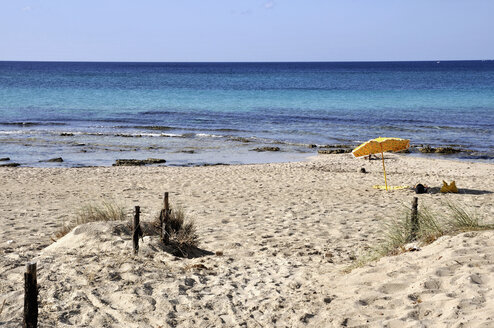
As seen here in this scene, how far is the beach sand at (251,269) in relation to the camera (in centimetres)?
588

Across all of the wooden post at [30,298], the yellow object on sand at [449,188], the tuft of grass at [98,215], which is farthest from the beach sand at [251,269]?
the wooden post at [30,298]

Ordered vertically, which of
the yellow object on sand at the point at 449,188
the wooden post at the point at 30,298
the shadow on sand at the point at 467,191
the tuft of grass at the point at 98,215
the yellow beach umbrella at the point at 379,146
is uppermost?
the yellow beach umbrella at the point at 379,146

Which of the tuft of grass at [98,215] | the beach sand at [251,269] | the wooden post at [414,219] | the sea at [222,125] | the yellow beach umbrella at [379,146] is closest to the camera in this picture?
the beach sand at [251,269]

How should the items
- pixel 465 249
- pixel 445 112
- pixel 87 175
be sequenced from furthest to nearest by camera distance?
pixel 445 112 < pixel 87 175 < pixel 465 249

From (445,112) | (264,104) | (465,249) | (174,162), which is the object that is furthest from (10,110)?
(465,249)

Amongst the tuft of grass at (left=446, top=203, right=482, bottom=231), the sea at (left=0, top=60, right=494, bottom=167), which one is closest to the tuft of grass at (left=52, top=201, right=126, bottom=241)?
the tuft of grass at (left=446, top=203, right=482, bottom=231)

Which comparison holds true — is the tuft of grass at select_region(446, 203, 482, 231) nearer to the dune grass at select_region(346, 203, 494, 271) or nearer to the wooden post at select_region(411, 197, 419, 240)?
the dune grass at select_region(346, 203, 494, 271)

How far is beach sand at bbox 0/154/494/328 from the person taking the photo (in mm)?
5875

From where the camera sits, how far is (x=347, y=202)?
44.3ft

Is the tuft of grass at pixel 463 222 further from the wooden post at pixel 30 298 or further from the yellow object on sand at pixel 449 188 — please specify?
the yellow object on sand at pixel 449 188

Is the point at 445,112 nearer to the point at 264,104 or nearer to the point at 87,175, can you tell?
the point at 264,104

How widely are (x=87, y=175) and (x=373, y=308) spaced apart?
13.7 m

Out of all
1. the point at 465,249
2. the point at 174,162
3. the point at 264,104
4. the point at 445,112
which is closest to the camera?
the point at 465,249

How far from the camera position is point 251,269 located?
7812 millimetres
